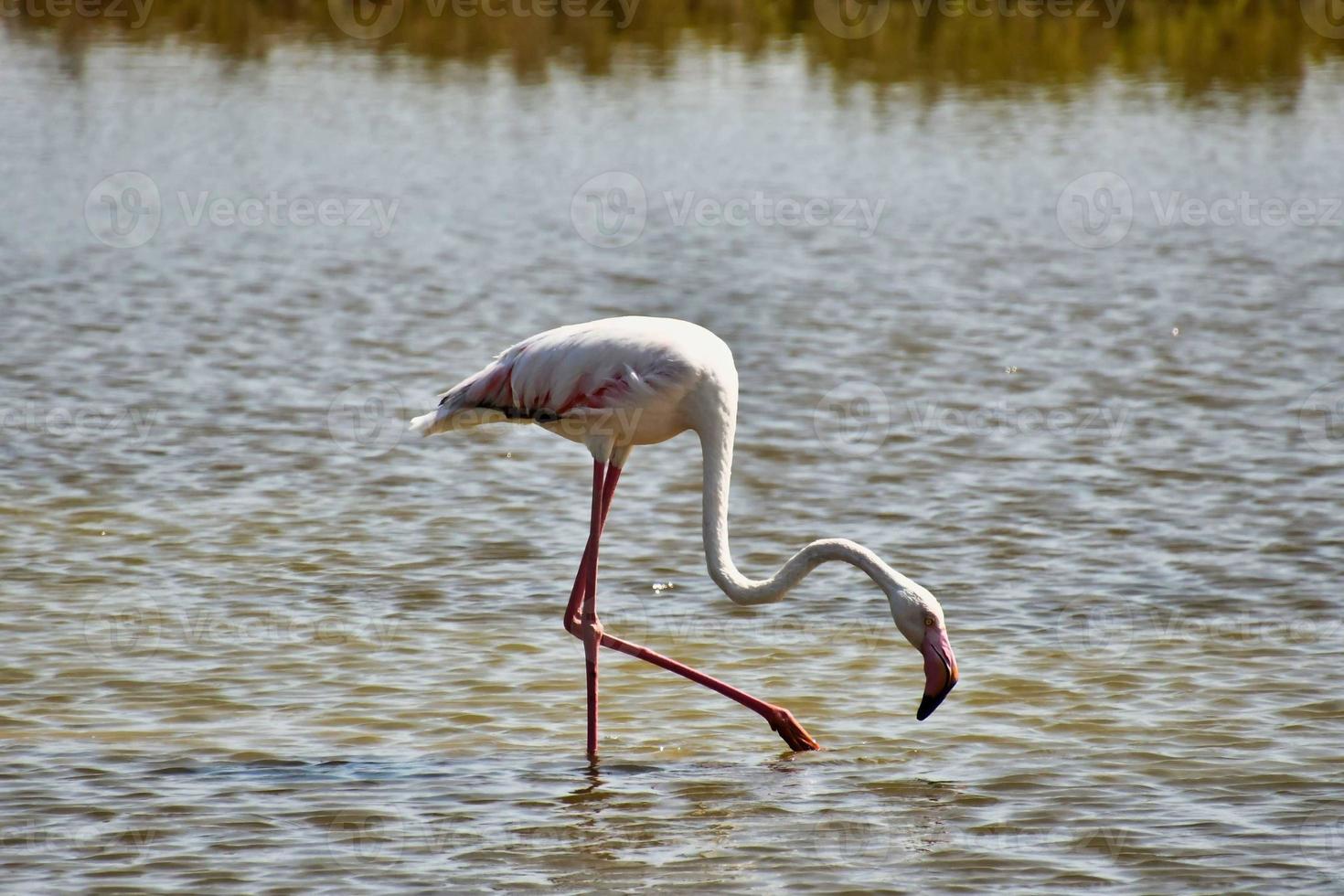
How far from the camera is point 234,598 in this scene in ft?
30.8

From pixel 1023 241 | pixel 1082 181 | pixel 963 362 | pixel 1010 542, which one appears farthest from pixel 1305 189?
pixel 1010 542

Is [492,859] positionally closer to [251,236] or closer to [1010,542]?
[1010,542]

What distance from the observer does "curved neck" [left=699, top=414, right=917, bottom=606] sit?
24.1 ft

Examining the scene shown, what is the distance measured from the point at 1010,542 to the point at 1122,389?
3.63 m
